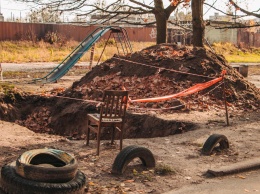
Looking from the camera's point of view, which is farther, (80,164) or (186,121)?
(186,121)

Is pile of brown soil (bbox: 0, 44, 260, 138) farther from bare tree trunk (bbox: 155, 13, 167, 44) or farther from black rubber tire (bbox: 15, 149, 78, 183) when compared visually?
bare tree trunk (bbox: 155, 13, 167, 44)

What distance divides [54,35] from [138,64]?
30.2m

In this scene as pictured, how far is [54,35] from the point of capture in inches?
1738

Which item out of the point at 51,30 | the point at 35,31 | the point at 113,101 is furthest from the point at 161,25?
the point at 51,30

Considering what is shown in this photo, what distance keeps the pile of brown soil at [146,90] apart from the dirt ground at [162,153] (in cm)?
90

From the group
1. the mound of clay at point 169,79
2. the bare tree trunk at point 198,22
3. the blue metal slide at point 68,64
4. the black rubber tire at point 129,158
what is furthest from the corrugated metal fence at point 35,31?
the black rubber tire at point 129,158

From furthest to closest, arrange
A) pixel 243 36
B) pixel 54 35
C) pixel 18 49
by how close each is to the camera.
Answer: pixel 243 36
pixel 54 35
pixel 18 49

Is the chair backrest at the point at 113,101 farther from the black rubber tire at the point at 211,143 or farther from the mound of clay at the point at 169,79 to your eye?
the mound of clay at the point at 169,79

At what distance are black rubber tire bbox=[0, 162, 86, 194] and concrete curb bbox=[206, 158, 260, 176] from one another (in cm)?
225

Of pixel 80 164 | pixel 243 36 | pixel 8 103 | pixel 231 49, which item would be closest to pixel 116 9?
pixel 8 103

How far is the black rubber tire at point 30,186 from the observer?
19.4ft

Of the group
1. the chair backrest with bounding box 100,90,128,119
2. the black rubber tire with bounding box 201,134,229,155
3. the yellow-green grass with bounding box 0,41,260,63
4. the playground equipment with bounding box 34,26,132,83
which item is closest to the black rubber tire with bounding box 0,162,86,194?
the chair backrest with bounding box 100,90,128,119

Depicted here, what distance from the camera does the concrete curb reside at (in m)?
7.45

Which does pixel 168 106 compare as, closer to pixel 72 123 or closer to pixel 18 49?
pixel 72 123
